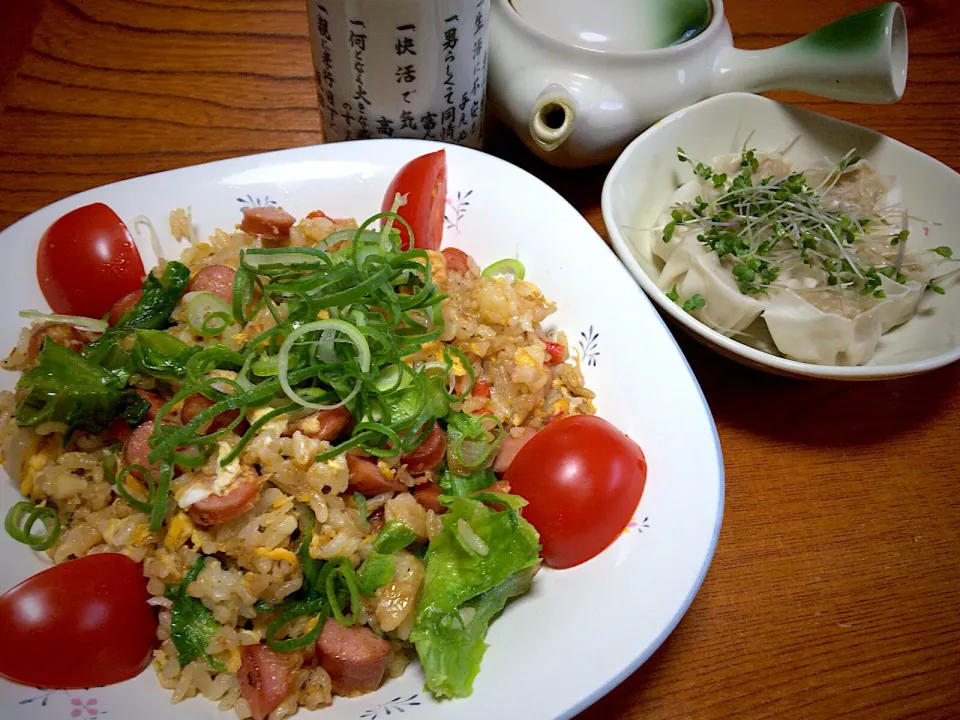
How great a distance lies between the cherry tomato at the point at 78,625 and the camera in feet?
4.48

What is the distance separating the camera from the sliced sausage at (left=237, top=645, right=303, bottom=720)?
143 centimetres

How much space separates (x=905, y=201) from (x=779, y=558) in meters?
1.64

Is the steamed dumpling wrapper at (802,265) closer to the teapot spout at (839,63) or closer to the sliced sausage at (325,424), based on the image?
the teapot spout at (839,63)

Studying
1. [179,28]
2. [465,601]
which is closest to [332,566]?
[465,601]

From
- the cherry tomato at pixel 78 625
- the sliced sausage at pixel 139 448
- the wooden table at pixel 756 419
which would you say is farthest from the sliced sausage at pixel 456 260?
the cherry tomato at pixel 78 625

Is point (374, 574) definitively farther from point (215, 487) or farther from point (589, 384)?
point (589, 384)

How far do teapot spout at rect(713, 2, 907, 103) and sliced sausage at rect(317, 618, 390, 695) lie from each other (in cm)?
240

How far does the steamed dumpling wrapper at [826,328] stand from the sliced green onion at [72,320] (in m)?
2.07

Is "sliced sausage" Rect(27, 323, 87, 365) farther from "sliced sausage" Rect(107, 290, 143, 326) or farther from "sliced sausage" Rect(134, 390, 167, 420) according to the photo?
"sliced sausage" Rect(134, 390, 167, 420)

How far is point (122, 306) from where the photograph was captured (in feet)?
Answer: 6.34

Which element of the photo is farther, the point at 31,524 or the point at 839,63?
the point at 839,63

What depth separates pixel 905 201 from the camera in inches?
105

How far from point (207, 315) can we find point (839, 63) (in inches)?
96.4

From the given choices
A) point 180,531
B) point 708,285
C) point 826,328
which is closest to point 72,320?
point 180,531
